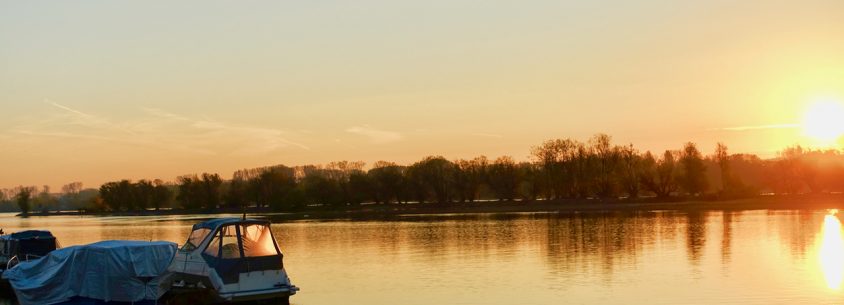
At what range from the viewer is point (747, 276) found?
37000 mm

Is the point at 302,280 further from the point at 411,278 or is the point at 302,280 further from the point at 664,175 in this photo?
the point at 664,175

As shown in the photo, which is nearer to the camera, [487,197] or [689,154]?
[689,154]

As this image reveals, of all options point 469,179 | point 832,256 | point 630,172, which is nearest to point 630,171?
point 630,172

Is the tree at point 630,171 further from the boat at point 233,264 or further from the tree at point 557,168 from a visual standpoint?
the boat at point 233,264

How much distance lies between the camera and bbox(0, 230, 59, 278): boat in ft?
135

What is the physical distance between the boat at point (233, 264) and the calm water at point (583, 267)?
4819 millimetres

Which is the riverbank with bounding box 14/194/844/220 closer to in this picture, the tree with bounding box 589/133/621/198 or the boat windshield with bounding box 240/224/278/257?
the tree with bounding box 589/133/621/198

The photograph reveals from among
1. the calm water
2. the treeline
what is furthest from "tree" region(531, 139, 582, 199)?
the calm water

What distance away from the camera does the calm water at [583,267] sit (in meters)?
32.9

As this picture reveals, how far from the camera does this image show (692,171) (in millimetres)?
146000

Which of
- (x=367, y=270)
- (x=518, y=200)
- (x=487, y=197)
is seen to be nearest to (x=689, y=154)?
(x=518, y=200)

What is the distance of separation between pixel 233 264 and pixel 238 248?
789mm

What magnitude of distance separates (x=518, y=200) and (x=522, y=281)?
129 metres

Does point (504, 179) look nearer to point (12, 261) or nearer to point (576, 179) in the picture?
point (576, 179)
